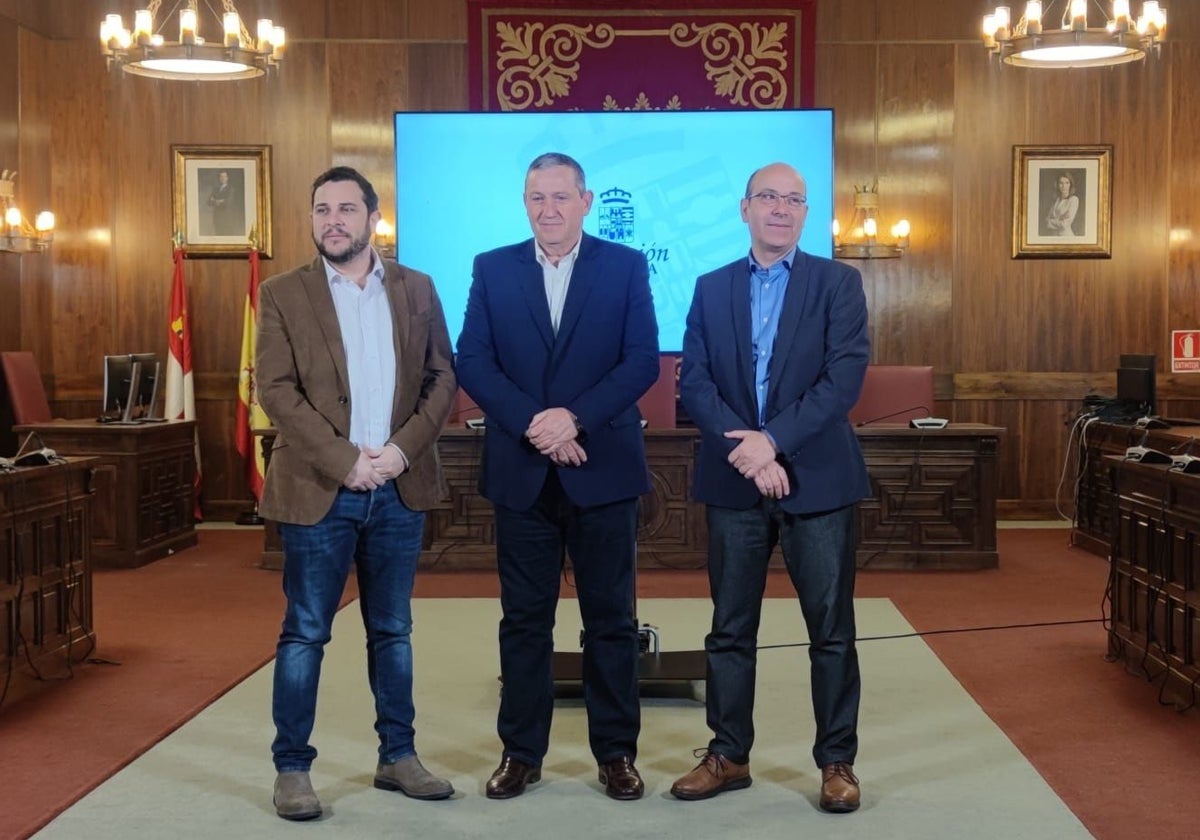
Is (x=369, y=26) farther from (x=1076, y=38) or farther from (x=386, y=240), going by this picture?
(x=1076, y=38)

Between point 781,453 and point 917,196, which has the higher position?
point 917,196

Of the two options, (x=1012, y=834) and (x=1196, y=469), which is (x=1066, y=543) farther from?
(x=1012, y=834)

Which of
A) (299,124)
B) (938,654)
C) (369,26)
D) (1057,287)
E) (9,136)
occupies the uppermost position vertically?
(369,26)

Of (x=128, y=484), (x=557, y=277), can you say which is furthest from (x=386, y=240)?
(x=557, y=277)

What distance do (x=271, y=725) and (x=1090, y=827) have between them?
234 cm

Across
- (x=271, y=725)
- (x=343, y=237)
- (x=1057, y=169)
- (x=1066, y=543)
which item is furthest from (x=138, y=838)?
(x=1057, y=169)

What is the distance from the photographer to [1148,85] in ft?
31.5

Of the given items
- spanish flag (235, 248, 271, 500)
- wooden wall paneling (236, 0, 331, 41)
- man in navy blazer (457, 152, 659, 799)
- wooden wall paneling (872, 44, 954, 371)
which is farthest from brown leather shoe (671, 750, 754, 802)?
wooden wall paneling (236, 0, 331, 41)

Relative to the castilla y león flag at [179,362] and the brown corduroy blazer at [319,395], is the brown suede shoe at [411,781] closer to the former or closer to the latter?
the brown corduroy blazer at [319,395]

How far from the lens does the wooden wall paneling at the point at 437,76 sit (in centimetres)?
962

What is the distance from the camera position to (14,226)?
8.61 m

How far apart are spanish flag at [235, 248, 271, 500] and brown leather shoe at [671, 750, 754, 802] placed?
246 inches

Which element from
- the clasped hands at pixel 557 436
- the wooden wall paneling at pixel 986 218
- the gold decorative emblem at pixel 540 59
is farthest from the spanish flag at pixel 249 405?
the clasped hands at pixel 557 436

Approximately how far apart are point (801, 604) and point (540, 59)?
690cm
